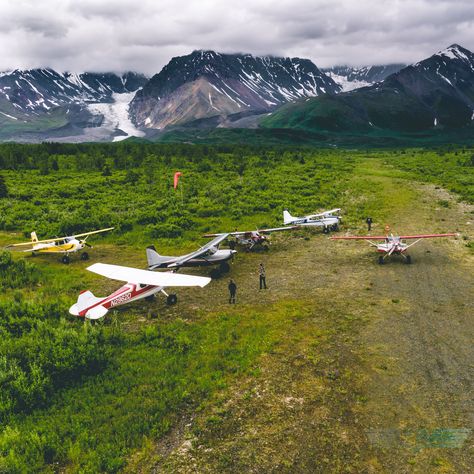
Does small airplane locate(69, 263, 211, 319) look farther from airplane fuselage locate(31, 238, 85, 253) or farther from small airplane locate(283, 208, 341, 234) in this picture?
small airplane locate(283, 208, 341, 234)

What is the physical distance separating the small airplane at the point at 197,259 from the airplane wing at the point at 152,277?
2860 millimetres

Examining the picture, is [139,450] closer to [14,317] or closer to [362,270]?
[14,317]

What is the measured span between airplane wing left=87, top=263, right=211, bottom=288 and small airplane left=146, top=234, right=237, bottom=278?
2.86 meters

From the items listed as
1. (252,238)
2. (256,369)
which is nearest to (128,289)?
(256,369)

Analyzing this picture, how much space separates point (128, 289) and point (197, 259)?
5.39 m

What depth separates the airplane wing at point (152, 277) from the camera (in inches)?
639

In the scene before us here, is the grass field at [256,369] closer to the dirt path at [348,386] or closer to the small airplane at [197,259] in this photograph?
the dirt path at [348,386]

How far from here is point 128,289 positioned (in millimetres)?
18266

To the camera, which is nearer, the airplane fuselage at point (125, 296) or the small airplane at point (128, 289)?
the small airplane at point (128, 289)

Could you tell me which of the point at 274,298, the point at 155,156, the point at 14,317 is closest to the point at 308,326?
the point at 274,298

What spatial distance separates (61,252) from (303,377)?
68.2ft

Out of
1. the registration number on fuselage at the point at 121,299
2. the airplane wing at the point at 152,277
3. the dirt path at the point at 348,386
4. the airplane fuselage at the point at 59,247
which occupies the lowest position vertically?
the dirt path at the point at 348,386

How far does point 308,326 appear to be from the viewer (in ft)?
53.0

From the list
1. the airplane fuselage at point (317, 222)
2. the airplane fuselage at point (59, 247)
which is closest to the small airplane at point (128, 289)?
the airplane fuselage at point (59, 247)
